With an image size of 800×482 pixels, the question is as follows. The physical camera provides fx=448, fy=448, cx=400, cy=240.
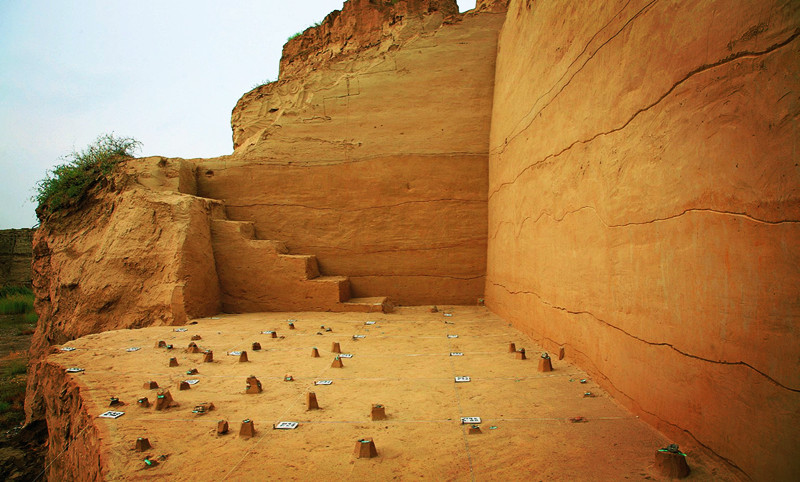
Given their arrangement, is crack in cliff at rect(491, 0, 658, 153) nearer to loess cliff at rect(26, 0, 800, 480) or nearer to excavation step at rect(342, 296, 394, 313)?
loess cliff at rect(26, 0, 800, 480)

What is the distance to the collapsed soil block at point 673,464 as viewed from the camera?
70.9 inches

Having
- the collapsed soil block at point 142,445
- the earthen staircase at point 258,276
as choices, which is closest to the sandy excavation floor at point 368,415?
the collapsed soil block at point 142,445

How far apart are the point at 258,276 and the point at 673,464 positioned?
590cm

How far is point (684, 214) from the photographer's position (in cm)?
212

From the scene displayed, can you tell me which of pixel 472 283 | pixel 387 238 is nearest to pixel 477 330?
pixel 472 283

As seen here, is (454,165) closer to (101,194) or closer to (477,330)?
(477,330)

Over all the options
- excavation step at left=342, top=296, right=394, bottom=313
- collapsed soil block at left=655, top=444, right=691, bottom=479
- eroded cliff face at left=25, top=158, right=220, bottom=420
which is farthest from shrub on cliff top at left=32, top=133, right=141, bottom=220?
collapsed soil block at left=655, top=444, right=691, bottom=479

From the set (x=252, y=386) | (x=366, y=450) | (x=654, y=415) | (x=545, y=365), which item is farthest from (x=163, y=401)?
(x=654, y=415)

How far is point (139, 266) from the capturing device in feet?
19.9

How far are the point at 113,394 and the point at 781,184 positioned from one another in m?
3.83

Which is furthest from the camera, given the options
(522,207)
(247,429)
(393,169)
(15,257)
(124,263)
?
(15,257)

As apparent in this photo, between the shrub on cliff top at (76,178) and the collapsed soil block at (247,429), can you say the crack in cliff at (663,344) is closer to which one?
the collapsed soil block at (247,429)

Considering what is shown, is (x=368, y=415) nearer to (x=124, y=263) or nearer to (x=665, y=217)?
(x=665, y=217)

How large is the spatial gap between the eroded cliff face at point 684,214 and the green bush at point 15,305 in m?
15.0
